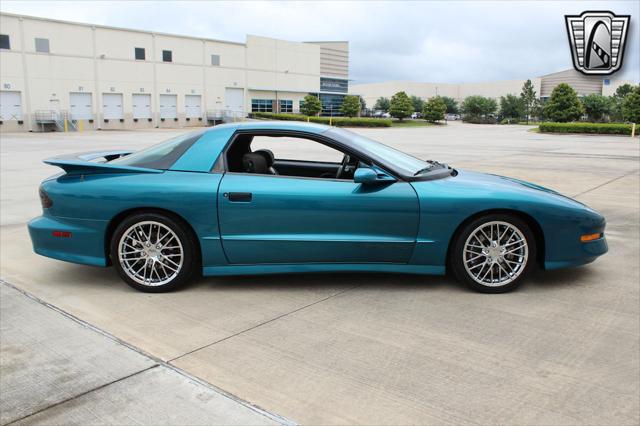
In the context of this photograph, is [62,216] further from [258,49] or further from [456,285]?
[258,49]

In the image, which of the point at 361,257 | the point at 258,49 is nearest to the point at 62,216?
the point at 361,257

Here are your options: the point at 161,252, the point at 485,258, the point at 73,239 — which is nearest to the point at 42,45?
the point at 73,239

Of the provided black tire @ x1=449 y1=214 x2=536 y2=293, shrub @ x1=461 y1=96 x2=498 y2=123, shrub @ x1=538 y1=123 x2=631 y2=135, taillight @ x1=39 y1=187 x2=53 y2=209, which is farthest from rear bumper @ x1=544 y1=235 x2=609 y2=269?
shrub @ x1=461 y1=96 x2=498 y2=123

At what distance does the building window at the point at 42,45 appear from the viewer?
45.1 m

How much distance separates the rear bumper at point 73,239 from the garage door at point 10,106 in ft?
149

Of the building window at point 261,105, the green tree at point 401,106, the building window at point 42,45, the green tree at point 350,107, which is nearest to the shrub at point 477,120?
the green tree at point 401,106

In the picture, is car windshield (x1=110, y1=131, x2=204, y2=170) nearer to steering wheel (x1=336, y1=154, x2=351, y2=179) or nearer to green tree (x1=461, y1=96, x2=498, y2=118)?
steering wheel (x1=336, y1=154, x2=351, y2=179)

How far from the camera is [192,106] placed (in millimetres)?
57156

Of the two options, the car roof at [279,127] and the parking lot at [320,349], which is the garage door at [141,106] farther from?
the car roof at [279,127]

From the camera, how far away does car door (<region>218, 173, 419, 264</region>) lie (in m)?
4.37

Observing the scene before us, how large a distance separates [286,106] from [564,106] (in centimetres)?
3253

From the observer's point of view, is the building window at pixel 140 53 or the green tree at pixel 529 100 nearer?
the building window at pixel 140 53

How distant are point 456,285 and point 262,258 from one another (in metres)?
1.67

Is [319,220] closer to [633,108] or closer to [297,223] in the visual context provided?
[297,223]
